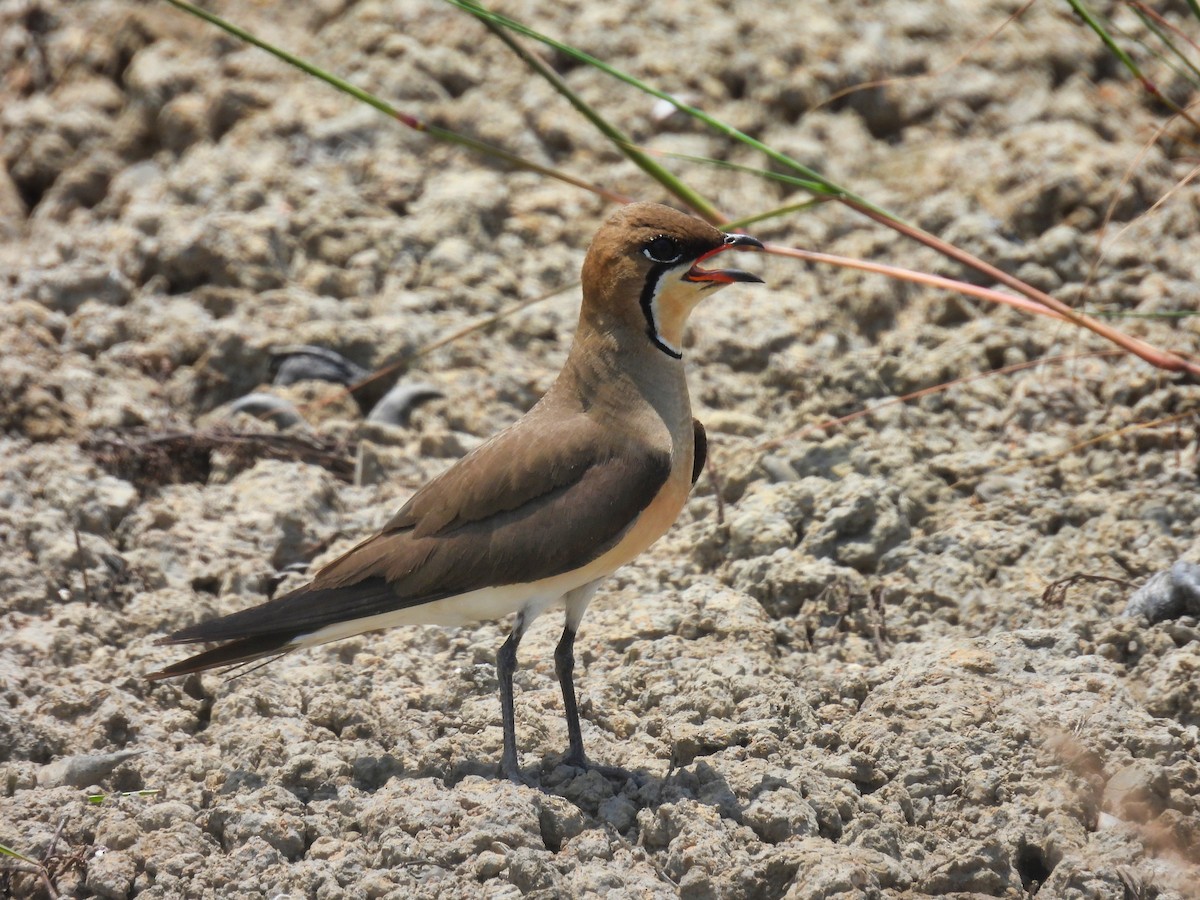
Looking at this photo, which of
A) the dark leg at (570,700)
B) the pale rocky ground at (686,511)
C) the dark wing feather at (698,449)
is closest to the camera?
the pale rocky ground at (686,511)

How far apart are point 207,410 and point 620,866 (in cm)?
308

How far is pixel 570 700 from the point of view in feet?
12.8

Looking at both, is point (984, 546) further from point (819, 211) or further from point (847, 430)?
point (819, 211)

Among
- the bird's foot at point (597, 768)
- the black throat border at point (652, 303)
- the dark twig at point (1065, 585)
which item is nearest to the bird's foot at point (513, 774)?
the bird's foot at point (597, 768)

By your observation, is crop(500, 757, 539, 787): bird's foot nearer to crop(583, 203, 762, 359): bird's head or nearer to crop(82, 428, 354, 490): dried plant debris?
crop(583, 203, 762, 359): bird's head

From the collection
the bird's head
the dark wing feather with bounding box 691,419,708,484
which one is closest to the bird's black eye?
the bird's head

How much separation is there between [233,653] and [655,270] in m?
1.52

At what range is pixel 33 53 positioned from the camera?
7.27 metres

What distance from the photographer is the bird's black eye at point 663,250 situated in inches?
158

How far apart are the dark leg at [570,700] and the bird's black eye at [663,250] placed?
1042 millimetres

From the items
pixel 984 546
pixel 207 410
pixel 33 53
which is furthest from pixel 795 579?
pixel 33 53

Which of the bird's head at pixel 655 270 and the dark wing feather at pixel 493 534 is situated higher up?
the bird's head at pixel 655 270

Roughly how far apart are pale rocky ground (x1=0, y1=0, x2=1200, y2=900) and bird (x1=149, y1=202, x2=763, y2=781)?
0.97 ft

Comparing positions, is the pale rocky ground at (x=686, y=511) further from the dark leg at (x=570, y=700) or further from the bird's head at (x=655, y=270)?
the bird's head at (x=655, y=270)
